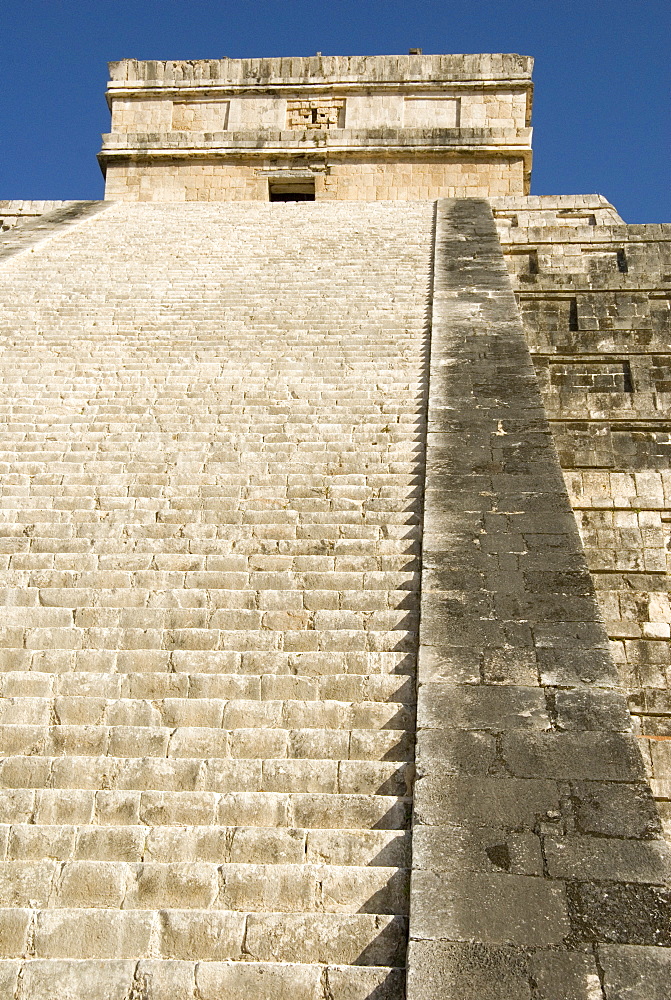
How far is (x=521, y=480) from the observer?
562 cm

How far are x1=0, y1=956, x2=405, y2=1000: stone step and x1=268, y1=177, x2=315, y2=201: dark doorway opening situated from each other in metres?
14.6

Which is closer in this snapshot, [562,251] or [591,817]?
[591,817]

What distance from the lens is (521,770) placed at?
11.7ft

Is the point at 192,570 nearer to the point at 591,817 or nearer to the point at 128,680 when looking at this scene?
the point at 128,680

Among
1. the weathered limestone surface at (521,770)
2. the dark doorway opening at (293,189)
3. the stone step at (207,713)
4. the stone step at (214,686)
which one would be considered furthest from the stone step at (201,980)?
the dark doorway opening at (293,189)

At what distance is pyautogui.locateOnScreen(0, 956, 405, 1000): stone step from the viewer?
295 cm

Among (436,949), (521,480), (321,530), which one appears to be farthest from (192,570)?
(436,949)

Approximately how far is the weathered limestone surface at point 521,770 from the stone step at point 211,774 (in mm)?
280

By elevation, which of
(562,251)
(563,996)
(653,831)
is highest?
(562,251)

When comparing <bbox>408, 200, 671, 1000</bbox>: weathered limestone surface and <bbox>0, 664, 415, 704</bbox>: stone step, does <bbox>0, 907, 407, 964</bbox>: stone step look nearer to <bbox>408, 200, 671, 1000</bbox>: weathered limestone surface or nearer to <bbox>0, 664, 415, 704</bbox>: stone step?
<bbox>408, 200, 671, 1000</bbox>: weathered limestone surface

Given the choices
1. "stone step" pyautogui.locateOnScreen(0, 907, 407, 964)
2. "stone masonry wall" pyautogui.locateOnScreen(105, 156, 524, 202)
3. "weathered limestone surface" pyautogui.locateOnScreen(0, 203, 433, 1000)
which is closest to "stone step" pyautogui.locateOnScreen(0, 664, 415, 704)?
"weathered limestone surface" pyautogui.locateOnScreen(0, 203, 433, 1000)

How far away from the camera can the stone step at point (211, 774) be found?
3.80m

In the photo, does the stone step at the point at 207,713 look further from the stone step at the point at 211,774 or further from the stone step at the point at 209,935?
the stone step at the point at 209,935

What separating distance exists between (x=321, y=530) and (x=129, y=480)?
5.19 ft
